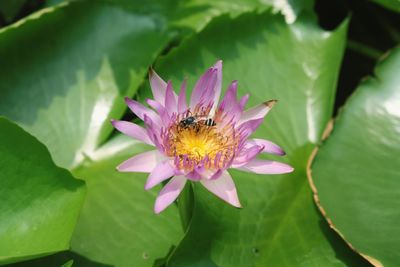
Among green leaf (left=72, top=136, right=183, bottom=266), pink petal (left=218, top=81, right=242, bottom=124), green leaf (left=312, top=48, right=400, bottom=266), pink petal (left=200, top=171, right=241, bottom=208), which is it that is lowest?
green leaf (left=312, top=48, right=400, bottom=266)

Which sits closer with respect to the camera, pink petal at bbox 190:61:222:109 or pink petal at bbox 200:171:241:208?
pink petal at bbox 200:171:241:208

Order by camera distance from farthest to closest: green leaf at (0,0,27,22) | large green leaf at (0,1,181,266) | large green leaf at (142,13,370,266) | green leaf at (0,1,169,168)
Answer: green leaf at (0,0,27,22) → green leaf at (0,1,169,168) → large green leaf at (0,1,181,266) → large green leaf at (142,13,370,266)

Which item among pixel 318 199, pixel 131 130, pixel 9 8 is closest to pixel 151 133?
pixel 131 130

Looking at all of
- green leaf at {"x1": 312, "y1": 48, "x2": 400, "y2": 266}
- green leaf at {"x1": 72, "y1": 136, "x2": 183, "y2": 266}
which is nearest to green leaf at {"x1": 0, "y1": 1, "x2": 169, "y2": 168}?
green leaf at {"x1": 72, "y1": 136, "x2": 183, "y2": 266}

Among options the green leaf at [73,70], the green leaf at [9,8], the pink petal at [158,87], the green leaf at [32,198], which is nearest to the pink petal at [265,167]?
the pink petal at [158,87]

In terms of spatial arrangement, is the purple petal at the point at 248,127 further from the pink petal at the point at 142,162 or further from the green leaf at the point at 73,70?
the green leaf at the point at 73,70

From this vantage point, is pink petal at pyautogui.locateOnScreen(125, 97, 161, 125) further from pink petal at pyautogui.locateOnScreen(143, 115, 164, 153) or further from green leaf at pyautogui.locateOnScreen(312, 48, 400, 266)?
green leaf at pyautogui.locateOnScreen(312, 48, 400, 266)

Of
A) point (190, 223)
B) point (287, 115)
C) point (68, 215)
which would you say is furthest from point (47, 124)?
point (287, 115)

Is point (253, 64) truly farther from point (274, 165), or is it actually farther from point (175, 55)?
point (274, 165)
